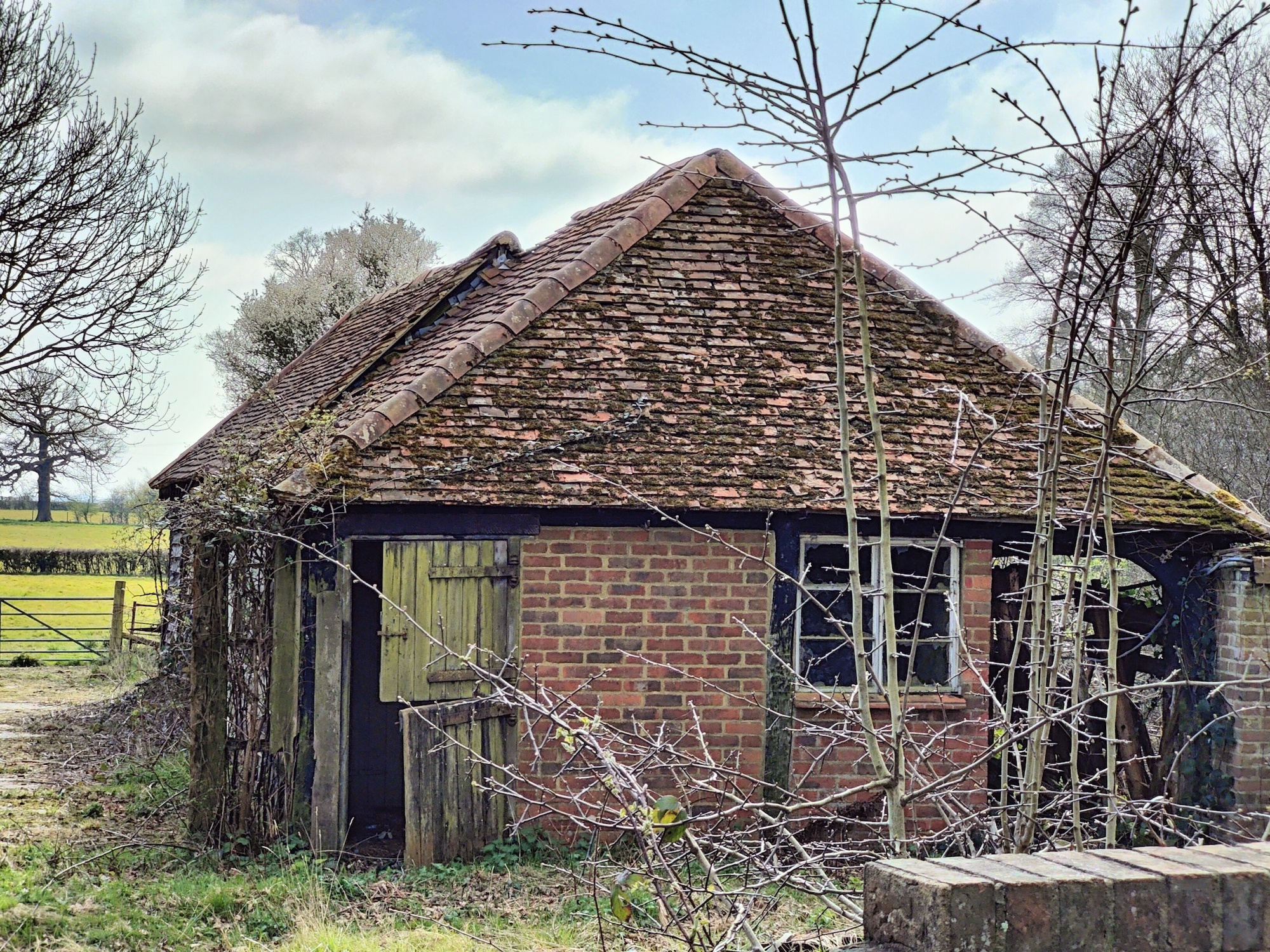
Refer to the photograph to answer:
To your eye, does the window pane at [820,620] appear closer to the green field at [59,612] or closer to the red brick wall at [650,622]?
the red brick wall at [650,622]

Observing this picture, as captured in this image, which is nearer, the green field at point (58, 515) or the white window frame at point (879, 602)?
the white window frame at point (879, 602)

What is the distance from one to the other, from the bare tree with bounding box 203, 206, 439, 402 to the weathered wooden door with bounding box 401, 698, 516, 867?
21197 mm

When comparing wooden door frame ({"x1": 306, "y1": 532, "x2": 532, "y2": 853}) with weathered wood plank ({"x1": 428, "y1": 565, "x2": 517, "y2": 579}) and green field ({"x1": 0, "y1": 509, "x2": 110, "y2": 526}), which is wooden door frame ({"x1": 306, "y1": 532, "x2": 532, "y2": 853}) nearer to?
weathered wood plank ({"x1": 428, "y1": 565, "x2": 517, "y2": 579})

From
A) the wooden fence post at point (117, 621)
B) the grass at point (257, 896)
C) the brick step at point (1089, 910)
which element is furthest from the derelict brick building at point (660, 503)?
the wooden fence post at point (117, 621)

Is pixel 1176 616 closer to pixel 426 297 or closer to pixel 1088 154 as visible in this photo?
pixel 1088 154

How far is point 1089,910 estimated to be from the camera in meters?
2.51

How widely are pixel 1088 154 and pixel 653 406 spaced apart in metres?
5.84

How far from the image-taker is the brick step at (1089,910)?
248 centimetres

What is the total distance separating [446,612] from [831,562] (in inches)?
148

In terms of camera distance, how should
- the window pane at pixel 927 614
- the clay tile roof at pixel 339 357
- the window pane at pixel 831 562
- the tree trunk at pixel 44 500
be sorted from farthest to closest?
the tree trunk at pixel 44 500, the clay tile roof at pixel 339 357, the window pane at pixel 927 614, the window pane at pixel 831 562

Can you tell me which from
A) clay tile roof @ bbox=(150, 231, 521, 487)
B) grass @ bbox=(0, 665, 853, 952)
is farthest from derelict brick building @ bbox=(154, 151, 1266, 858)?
clay tile roof @ bbox=(150, 231, 521, 487)

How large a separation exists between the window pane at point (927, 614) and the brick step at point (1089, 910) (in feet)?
23.3

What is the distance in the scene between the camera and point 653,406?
9109mm

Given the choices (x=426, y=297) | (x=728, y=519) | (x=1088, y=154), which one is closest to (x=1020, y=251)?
(x=1088, y=154)
